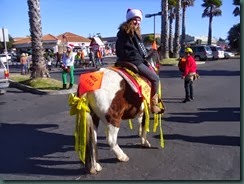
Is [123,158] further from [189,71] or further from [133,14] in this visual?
[189,71]

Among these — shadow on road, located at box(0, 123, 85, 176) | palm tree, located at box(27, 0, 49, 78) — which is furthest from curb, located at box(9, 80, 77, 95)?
shadow on road, located at box(0, 123, 85, 176)

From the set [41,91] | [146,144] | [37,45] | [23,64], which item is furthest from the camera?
[23,64]

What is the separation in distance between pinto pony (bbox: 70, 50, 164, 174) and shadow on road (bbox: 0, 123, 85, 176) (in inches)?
16.0

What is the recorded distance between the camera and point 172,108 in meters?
9.64

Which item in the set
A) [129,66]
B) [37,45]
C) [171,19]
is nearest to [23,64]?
[37,45]

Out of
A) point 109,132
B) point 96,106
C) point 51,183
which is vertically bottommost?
point 51,183

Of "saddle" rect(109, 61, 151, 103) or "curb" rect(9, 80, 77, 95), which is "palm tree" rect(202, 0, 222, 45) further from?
"saddle" rect(109, 61, 151, 103)

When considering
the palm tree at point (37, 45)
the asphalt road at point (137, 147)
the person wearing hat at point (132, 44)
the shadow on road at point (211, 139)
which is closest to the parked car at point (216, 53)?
the palm tree at point (37, 45)

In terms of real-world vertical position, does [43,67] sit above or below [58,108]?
above

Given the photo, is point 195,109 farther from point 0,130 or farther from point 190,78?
point 0,130

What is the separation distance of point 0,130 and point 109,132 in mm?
3904

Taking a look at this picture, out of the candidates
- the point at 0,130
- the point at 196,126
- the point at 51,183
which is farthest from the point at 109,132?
the point at 0,130

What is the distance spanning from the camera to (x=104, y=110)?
16.5ft

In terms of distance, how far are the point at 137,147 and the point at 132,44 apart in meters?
1.89
